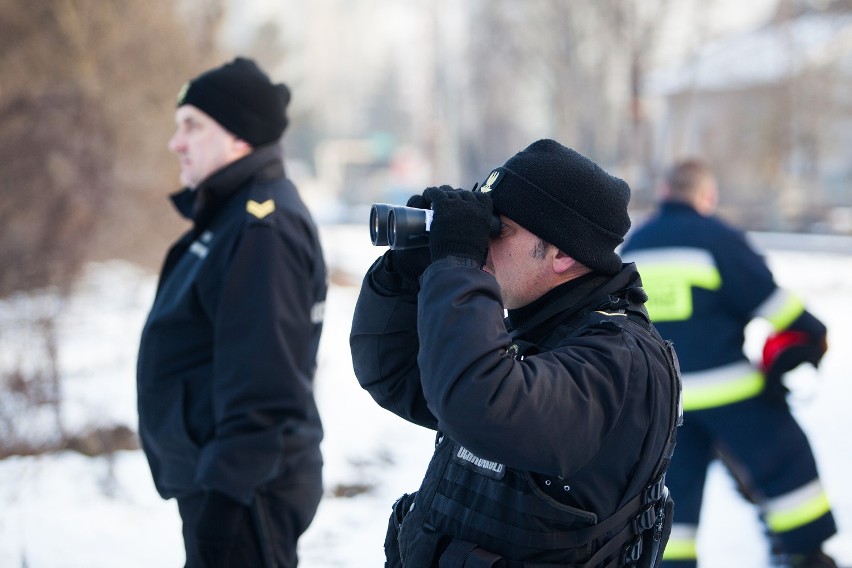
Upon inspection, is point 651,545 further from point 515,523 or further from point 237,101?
point 237,101

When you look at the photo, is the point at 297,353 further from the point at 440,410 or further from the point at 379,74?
the point at 379,74

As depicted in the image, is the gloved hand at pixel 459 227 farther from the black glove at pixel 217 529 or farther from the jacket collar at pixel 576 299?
the black glove at pixel 217 529

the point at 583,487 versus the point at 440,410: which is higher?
the point at 440,410

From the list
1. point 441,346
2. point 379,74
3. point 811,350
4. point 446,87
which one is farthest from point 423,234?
point 379,74

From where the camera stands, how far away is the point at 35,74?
20.6 ft

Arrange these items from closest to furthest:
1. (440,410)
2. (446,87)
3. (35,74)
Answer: (440,410) < (35,74) < (446,87)

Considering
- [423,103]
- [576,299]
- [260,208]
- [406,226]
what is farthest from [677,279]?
[423,103]

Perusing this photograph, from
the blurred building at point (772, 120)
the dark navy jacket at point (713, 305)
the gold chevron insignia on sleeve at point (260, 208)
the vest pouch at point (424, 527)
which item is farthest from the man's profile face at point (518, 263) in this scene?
the blurred building at point (772, 120)

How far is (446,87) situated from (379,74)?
53.4m

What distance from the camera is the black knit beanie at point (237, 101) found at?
299 cm

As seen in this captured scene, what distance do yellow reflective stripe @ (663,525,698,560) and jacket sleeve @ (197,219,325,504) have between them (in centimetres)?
168

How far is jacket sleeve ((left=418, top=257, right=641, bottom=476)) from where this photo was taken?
1545mm

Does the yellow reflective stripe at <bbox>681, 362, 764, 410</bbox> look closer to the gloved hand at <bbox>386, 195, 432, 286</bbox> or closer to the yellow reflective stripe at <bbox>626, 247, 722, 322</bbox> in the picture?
the yellow reflective stripe at <bbox>626, 247, 722, 322</bbox>

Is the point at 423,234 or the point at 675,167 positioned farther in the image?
the point at 675,167
